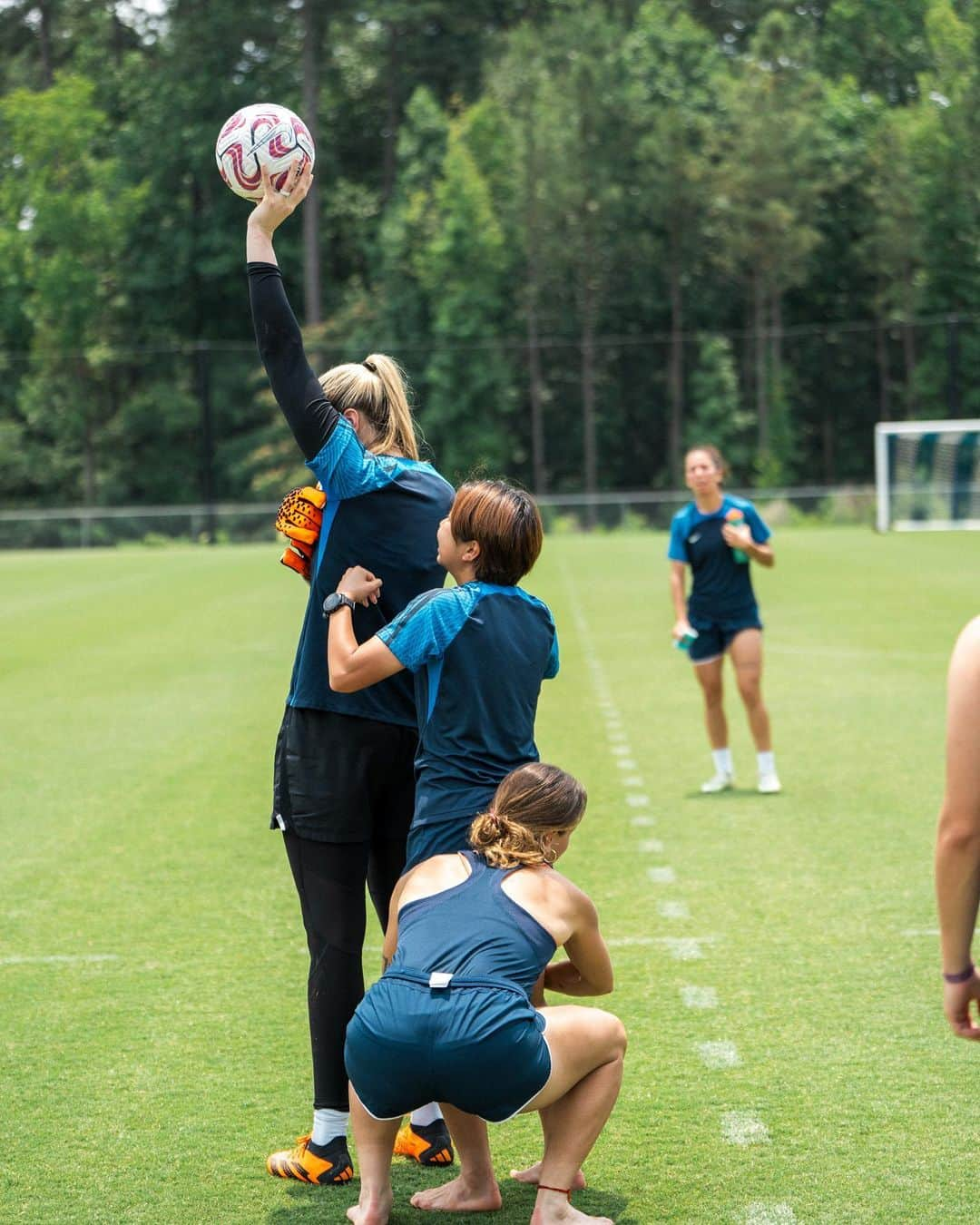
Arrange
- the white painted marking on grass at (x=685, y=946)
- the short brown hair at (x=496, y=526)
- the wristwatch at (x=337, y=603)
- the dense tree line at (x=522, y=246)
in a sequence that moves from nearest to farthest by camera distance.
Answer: the short brown hair at (x=496, y=526) → the wristwatch at (x=337, y=603) → the white painted marking on grass at (x=685, y=946) → the dense tree line at (x=522, y=246)

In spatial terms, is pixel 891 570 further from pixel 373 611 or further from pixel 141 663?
Answer: pixel 373 611

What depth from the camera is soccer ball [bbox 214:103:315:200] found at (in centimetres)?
439

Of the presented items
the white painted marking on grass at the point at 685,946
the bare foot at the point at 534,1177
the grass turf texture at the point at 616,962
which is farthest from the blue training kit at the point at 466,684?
the white painted marking on grass at the point at 685,946

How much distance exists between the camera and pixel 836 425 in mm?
55062

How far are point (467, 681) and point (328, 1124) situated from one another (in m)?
1.22

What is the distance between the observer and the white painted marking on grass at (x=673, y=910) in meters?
6.73

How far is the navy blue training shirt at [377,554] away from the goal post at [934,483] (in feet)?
120

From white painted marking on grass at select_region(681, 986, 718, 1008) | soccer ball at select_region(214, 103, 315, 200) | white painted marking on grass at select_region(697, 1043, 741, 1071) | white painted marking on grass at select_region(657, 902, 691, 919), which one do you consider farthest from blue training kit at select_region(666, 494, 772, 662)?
soccer ball at select_region(214, 103, 315, 200)

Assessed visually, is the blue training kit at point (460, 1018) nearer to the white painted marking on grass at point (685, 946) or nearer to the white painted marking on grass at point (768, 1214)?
the white painted marking on grass at point (768, 1214)

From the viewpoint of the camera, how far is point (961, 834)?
9.08ft

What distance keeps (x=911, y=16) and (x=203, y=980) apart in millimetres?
64842

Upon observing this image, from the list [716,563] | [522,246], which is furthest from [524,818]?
[522,246]

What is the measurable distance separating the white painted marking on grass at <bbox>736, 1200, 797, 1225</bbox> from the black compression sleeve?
80.4 inches

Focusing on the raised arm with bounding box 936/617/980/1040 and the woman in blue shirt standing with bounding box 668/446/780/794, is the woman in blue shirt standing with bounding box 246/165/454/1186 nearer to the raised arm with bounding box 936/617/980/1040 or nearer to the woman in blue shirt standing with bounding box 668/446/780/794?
the raised arm with bounding box 936/617/980/1040
